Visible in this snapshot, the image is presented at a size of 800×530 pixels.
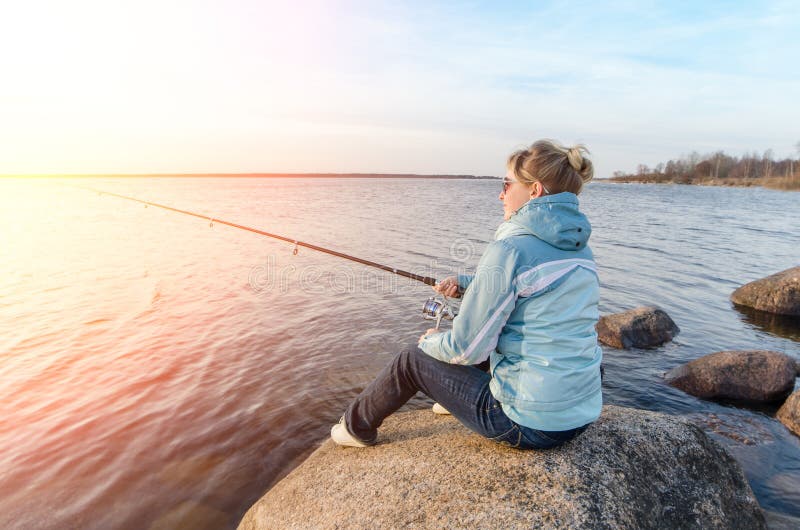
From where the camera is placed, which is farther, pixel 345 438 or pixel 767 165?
pixel 767 165

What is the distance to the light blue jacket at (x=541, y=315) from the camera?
2904 mm

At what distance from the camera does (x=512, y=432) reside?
3.31 metres

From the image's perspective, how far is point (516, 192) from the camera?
3.43 meters

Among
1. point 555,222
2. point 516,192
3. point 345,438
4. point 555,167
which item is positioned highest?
point 555,167

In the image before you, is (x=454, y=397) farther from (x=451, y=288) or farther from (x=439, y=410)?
(x=439, y=410)

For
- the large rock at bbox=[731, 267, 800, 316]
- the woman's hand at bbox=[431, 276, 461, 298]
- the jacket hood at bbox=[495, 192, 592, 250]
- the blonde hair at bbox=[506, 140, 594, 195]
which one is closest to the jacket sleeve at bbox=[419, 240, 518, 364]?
the jacket hood at bbox=[495, 192, 592, 250]

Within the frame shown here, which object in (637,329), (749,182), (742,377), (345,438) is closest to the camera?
(345,438)

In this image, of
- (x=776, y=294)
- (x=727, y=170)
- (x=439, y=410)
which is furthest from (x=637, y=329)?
(x=727, y=170)

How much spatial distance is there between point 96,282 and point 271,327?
22.5ft

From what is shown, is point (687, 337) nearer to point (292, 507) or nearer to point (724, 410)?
point (724, 410)

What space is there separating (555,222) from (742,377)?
661 centimetres

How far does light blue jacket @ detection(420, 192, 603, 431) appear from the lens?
2.90 meters

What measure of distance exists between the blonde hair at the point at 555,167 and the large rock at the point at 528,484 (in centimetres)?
207

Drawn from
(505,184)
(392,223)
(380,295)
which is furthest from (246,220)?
(505,184)
